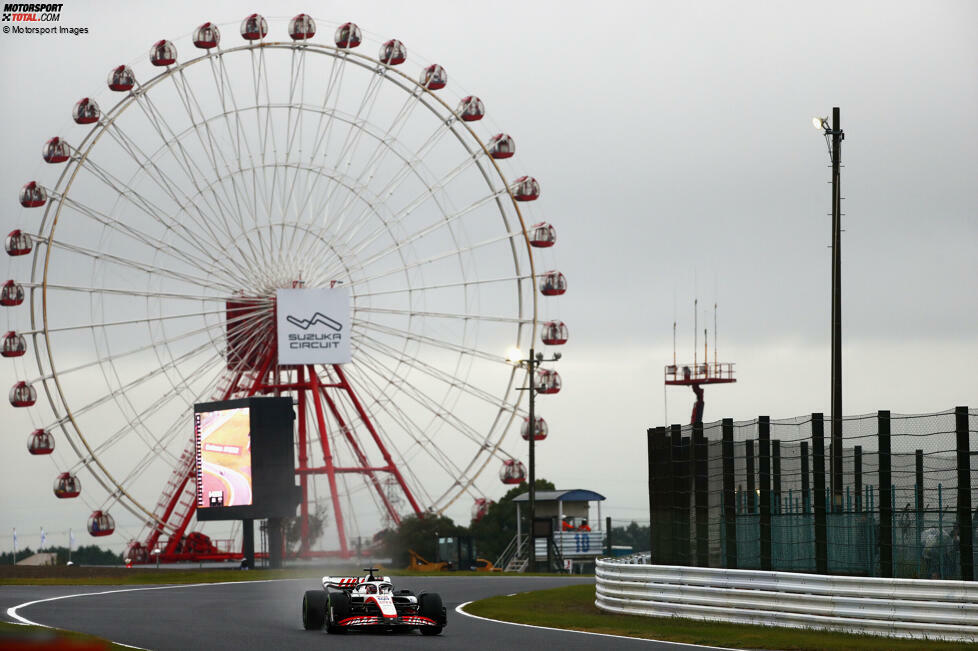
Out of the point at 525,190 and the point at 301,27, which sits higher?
the point at 301,27

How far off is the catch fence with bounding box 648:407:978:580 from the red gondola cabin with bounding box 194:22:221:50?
31551 millimetres

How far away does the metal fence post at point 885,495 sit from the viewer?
66.3 ft

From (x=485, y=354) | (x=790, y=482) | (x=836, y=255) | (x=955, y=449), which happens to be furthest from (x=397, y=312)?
(x=955, y=449)

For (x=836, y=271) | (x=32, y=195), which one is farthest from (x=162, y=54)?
(x=836, y=271)

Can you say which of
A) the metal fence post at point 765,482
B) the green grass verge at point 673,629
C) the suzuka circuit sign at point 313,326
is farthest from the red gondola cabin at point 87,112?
the metal fence post at point 765,482

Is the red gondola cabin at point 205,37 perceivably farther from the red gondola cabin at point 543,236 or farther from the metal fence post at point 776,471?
the metal fence post at point 776,471

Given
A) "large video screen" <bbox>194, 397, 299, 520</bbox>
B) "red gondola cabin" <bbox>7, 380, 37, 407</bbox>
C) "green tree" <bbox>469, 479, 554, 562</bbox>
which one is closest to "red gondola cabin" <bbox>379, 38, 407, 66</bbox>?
"large video screen" <bbox>194, 397, 299, 520</bbox>

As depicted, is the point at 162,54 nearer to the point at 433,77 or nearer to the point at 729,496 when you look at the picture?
the point at 433,77

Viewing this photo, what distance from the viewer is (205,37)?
52719 mm

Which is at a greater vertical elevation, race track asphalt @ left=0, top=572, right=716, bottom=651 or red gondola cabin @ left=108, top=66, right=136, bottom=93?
red gondola cabin @ left=108, top=66, right=136, bottom=93

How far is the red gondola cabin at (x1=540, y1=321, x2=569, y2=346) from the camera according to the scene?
56.5 metres

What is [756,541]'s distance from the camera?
2309 cm

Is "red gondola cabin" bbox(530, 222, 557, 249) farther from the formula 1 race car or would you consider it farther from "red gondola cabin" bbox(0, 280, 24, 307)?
the formula 1 race car

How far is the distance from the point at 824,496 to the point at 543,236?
35.1 m
